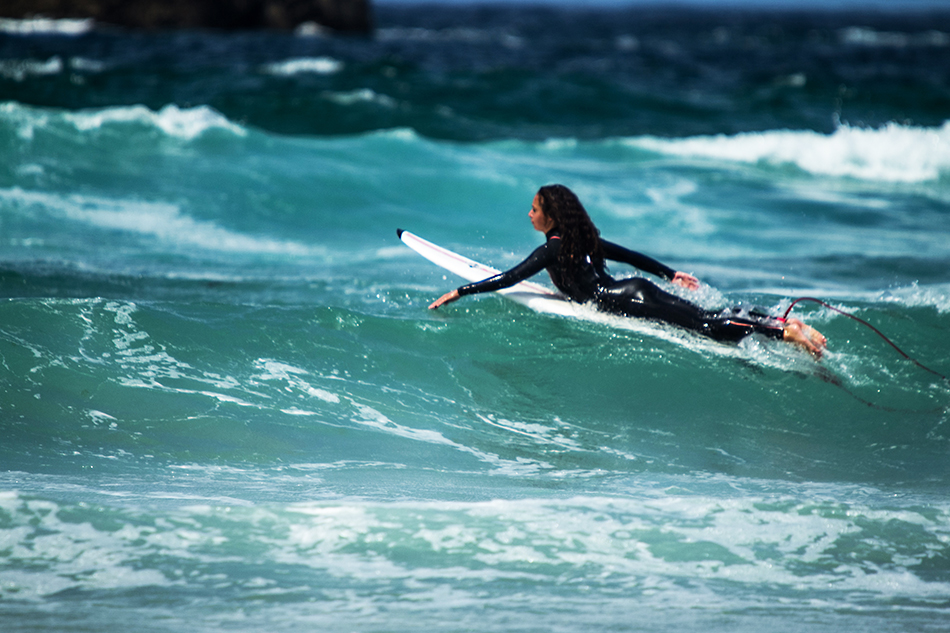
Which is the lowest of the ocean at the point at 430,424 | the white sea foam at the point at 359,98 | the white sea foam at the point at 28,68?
the ocean at the point at 430,424

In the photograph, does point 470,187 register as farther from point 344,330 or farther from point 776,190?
point 344,330

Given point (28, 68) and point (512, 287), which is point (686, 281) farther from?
point (28, 68)

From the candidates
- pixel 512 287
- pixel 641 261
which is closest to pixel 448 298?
pixel 512 287

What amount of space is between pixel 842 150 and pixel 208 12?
44.7 metres

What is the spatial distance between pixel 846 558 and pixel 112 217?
8.82 meters

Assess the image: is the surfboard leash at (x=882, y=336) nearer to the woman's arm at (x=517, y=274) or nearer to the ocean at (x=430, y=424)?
the ocean at (x=430, y=424)

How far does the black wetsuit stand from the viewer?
5.50 meters

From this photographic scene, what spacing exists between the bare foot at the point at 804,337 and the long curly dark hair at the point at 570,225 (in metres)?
1.36

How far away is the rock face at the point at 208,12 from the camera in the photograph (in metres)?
47.5

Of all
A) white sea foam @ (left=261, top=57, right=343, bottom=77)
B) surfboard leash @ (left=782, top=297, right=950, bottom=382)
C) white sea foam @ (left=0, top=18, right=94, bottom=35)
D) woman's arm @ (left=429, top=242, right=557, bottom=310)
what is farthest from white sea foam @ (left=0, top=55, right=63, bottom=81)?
surfboard leash @ (left=782, top=297, right=950, bottom=382)

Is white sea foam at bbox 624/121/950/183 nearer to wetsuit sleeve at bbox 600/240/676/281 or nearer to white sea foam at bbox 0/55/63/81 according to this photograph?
wetsuit sleeve at bbox 600/240/676/281

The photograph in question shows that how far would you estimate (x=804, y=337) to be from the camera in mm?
5332

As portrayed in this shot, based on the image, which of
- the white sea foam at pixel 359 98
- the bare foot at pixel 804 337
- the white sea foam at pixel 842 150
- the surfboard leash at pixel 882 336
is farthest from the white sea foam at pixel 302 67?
the bare foot at pixel 804 337

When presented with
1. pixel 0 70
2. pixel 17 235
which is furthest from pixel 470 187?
pixel 0 70
